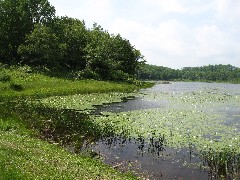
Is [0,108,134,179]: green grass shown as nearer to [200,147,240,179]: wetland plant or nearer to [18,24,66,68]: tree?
[200,147,240,179]: wetland plant

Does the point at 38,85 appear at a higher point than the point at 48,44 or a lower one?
lower

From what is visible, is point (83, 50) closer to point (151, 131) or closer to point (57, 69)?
point (57, 69)

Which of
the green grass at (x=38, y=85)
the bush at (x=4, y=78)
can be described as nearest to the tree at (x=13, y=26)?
the green grass at (x=38, y=85)

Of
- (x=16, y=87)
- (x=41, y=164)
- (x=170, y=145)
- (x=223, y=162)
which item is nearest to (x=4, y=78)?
(x=16, y=87)

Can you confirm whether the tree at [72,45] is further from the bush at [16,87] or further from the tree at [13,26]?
the bush at [16,87]

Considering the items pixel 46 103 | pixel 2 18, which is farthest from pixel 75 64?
pixel 46 103

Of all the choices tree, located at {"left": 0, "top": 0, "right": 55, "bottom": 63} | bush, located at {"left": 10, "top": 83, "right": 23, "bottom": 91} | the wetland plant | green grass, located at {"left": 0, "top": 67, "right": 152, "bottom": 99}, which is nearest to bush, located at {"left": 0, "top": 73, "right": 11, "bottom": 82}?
green grass, located at {"left": 0, "top": 67, "right": 152, "bottom": 99}

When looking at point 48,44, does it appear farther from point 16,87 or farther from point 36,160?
point 36,160

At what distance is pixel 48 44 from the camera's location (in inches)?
3241

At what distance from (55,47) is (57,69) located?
620 cm

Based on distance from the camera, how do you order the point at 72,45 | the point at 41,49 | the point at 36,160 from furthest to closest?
the point at 72,45
the point at 41,49
the point at 36,160

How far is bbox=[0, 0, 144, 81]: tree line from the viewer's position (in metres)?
83.1

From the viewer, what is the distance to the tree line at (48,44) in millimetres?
83062

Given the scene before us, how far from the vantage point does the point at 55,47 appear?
3344 inches
